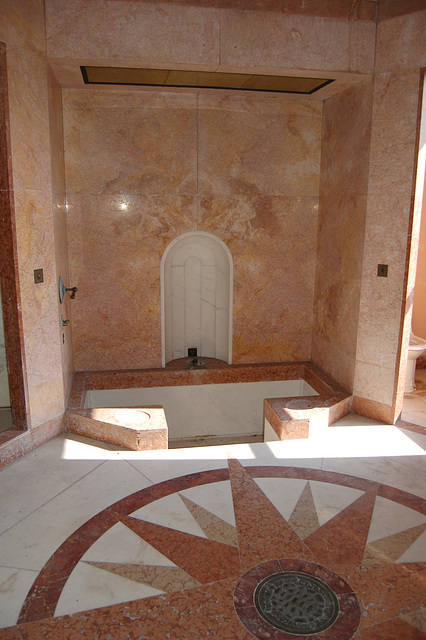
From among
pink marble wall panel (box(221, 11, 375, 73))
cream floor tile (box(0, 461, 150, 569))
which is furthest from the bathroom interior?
cream floor tile (box(0, 461, 150, 569))

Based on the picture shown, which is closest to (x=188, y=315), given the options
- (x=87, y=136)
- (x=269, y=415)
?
(x=269, y=415)

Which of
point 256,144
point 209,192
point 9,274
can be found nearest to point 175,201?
point 209,192

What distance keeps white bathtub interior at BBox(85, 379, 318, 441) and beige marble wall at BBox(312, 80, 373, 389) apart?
28.4 inches

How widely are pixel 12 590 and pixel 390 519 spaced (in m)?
2.52

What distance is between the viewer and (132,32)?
4453mm

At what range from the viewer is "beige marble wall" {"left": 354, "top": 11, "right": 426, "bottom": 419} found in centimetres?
461

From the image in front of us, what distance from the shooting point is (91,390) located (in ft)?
19.8

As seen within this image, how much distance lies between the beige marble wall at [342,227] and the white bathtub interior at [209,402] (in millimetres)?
722

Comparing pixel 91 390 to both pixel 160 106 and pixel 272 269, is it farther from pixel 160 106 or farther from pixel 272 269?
pixel 160 106

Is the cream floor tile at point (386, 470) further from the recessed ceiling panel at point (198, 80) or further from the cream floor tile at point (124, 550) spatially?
the recessed ceiling panel at point (198, 80)

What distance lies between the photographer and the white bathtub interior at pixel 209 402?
6191 millimetres

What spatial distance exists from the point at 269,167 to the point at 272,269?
1241mm

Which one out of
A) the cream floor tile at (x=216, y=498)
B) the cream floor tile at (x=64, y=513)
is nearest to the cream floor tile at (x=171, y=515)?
the cream floor tile at (x=216, y=498)

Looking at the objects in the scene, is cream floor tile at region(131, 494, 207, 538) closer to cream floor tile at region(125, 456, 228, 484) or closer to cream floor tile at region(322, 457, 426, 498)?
cream floor tile at region(125, 456, 228, 484)
